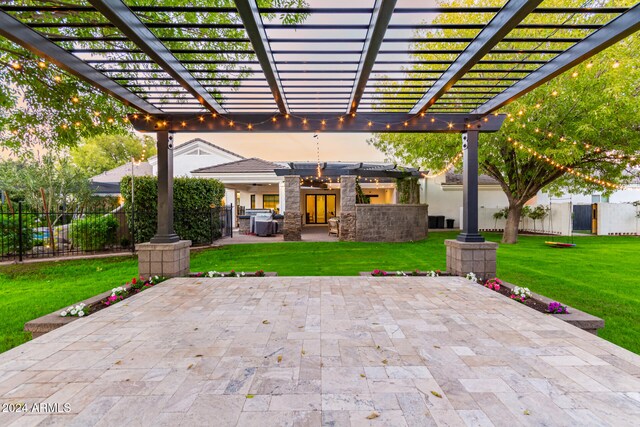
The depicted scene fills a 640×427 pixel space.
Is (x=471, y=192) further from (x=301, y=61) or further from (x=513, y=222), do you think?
(x=513, y=222)

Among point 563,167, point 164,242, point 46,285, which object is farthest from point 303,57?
point 563,167

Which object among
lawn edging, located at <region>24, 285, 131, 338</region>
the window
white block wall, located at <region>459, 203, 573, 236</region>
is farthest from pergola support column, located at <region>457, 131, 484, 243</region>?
the window

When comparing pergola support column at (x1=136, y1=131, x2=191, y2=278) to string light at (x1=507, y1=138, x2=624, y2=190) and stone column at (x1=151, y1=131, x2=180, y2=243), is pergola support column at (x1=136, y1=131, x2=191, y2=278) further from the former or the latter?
string light at (x1=507, y1=138, x2=624, y2=190)

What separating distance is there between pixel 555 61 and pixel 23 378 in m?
6.60

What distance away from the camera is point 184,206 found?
30.6 feet

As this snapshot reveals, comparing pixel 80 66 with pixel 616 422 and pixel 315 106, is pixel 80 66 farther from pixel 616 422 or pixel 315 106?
pixel 616 422

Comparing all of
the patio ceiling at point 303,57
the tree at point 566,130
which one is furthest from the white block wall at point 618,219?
the patio ceiling at point 303,57

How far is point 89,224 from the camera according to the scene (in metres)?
8.23

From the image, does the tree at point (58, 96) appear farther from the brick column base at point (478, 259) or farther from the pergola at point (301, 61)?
the brick column base at point (478, 259)

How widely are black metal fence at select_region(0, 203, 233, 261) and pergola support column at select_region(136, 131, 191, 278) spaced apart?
11.1 feet

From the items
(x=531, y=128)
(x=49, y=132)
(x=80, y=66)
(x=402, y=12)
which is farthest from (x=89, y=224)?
(x=531, y=128)

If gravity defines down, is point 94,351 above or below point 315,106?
below

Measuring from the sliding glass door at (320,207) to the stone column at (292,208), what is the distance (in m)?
9.20

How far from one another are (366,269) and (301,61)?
4.69 meters
